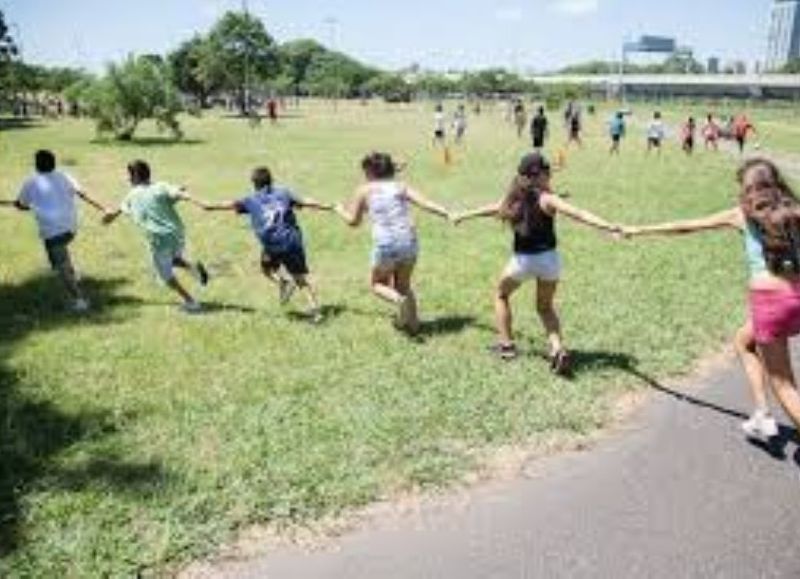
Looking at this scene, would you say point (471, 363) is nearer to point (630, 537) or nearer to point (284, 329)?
point (284, 329)

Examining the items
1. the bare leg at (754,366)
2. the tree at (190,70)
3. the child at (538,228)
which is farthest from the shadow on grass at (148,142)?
the tree at (190,70)

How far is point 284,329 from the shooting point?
33.3 feet

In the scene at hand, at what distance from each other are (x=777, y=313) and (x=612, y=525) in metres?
1.71

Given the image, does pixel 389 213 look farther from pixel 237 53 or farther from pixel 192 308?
pixel 237 53

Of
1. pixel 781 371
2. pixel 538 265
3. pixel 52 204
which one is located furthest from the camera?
pixel 52 204

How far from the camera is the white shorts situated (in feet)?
27.6

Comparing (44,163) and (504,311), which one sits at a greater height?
(44,163)

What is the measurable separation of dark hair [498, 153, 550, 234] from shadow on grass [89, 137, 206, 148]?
34.5 meters

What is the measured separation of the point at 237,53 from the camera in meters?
89.2

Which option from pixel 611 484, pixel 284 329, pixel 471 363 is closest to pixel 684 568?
pixel 611 484

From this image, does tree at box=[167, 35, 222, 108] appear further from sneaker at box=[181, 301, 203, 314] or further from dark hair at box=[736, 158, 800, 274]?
dark hair at box=[736, 158, 800, 274]

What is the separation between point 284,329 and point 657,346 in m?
3.50

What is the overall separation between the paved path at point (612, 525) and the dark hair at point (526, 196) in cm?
193

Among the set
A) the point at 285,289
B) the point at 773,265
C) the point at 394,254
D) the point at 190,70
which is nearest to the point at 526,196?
the point at 394,254
